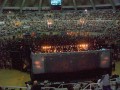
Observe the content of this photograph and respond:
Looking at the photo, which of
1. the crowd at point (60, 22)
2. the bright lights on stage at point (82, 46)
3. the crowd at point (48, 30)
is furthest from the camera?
the crowd at point (60, 22)

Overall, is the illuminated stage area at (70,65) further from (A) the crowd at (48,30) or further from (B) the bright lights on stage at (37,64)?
(A) the crowd at (48,30)

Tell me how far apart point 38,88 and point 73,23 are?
32.5m

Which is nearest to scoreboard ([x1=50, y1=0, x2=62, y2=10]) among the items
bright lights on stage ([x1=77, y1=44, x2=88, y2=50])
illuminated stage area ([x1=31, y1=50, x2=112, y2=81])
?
bright lights on stage ([x1=77, y1=44, x2=88, y2=50])

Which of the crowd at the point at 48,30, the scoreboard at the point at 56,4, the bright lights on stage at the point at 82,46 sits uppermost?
the scoreboard at the point at 56,4

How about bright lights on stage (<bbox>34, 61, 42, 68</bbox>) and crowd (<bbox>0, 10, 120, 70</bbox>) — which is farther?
crowd (<bbox>0, 10, 120, 70</bbox>)

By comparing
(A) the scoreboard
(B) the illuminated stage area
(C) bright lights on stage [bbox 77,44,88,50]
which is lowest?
(B) the illuminated stage area

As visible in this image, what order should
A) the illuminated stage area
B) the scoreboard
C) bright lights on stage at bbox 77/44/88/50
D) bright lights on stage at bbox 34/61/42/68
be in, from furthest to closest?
the scoreboard < bright lights on stage at bbox 77/44/88/50 < the illuminated stage area < bright lights on stage at bbox 34/61/42/68

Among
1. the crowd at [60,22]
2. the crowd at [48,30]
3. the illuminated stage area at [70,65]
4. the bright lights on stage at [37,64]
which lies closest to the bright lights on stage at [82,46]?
the crowd at [48,30]

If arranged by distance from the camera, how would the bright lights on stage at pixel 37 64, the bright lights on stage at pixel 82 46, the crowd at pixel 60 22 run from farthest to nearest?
the crowd at pixel 60 22 < the bright lights on stage at pixel 82 46 < the bright lights on stage at pixel 37 64

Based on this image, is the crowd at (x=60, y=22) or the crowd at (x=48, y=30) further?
the crowd at (x=60, y=22)

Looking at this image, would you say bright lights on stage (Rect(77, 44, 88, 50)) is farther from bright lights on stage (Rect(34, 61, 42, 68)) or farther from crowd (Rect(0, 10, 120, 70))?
bright lights on stage (Rect(34, 61, 42, 68))

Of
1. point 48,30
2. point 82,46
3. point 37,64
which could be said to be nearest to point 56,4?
point 48,30

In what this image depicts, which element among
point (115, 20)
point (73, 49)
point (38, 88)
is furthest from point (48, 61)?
point (115, 20)

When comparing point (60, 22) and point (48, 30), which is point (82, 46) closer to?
point (48, 30)
